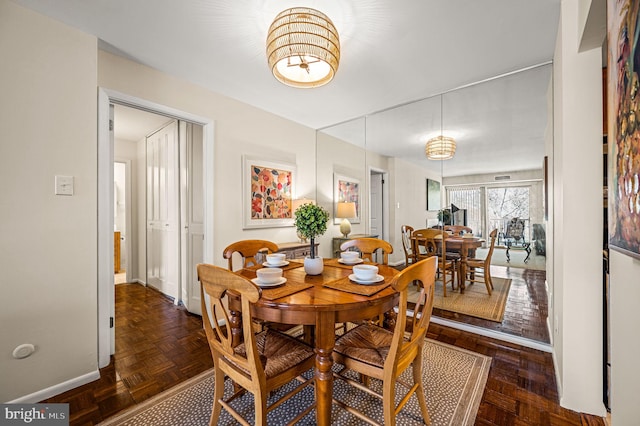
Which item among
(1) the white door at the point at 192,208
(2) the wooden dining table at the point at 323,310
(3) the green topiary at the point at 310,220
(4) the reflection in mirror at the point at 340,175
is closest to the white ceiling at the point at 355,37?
(1) the white door at the point at 192,208


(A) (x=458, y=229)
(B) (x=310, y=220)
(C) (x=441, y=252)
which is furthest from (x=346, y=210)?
(B) (x=310, y=220)

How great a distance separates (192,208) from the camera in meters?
3.32

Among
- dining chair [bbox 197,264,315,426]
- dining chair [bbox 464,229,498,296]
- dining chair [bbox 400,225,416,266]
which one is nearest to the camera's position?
dining chair [bbox 197,264,315,426]

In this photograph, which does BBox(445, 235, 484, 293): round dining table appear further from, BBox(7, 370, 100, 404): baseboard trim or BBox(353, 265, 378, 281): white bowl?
BBox(7, 370, 100, 404): baseboard trim

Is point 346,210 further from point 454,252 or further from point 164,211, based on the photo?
point 164,211

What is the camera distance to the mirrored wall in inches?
99.3

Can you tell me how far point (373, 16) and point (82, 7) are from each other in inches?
75.2

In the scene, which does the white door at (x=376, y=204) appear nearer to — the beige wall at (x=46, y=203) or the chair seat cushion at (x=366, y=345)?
the chair seat cushion at (x=366, y=345)

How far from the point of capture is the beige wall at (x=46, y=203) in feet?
5.53

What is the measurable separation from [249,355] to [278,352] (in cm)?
31

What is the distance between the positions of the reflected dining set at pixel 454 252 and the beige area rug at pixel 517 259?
0.05 meters

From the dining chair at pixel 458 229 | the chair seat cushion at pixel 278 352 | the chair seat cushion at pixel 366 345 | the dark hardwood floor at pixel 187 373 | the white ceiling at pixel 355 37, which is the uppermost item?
the white ceiling at pixel 355 37

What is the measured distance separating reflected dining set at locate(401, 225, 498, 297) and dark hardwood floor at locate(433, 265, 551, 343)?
0.73 feet

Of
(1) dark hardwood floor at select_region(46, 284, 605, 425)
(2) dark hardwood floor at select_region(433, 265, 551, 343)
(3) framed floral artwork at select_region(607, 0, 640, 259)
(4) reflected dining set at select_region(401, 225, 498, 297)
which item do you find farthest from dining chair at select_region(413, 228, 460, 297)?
(3) framed floral artwork at select_region(607, 0, 640, 259)
